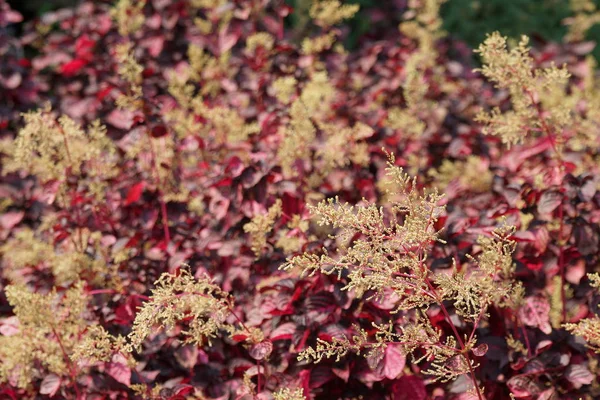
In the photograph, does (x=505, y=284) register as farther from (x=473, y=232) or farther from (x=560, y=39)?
(x=560, y=39)

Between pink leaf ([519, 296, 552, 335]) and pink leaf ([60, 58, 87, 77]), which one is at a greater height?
pink leaf ([519, 296, 552, 335])

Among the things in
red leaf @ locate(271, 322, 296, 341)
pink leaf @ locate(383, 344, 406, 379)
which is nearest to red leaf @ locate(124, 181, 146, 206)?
red leaf @ locate(271, 322, 296, 341)

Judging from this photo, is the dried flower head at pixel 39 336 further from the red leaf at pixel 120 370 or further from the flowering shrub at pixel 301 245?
the red leaf at pixel 120 370

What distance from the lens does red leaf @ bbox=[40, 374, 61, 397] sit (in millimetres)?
2133

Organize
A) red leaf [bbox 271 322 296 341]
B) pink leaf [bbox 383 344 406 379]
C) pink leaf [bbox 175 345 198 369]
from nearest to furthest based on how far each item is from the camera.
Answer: pink leaf [bbox 383 344 406 379] < red leaf [bbox 271 322 296 341] < pink leaf [bbox 175 345 198 369]

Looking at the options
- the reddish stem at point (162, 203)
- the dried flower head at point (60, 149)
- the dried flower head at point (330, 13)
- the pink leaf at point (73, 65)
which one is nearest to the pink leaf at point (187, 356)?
the reddish stem at point (162, 203)

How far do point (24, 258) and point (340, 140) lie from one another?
132 centimetres

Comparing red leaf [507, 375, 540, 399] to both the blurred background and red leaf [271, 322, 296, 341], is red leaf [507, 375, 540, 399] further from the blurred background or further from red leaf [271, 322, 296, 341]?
the blurred background

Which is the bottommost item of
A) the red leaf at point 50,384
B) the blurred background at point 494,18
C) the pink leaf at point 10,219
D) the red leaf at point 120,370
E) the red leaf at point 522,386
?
the blurred background at point 494,18

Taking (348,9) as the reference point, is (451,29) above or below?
below

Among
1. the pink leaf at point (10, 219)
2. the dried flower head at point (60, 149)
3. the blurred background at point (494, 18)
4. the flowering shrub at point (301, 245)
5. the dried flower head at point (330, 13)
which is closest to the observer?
the flowering shrub at point (301, 245)

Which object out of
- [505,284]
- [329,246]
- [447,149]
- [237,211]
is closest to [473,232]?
[505,284]

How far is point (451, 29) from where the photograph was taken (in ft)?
19.8

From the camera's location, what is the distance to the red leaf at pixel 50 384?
2.13 metres
